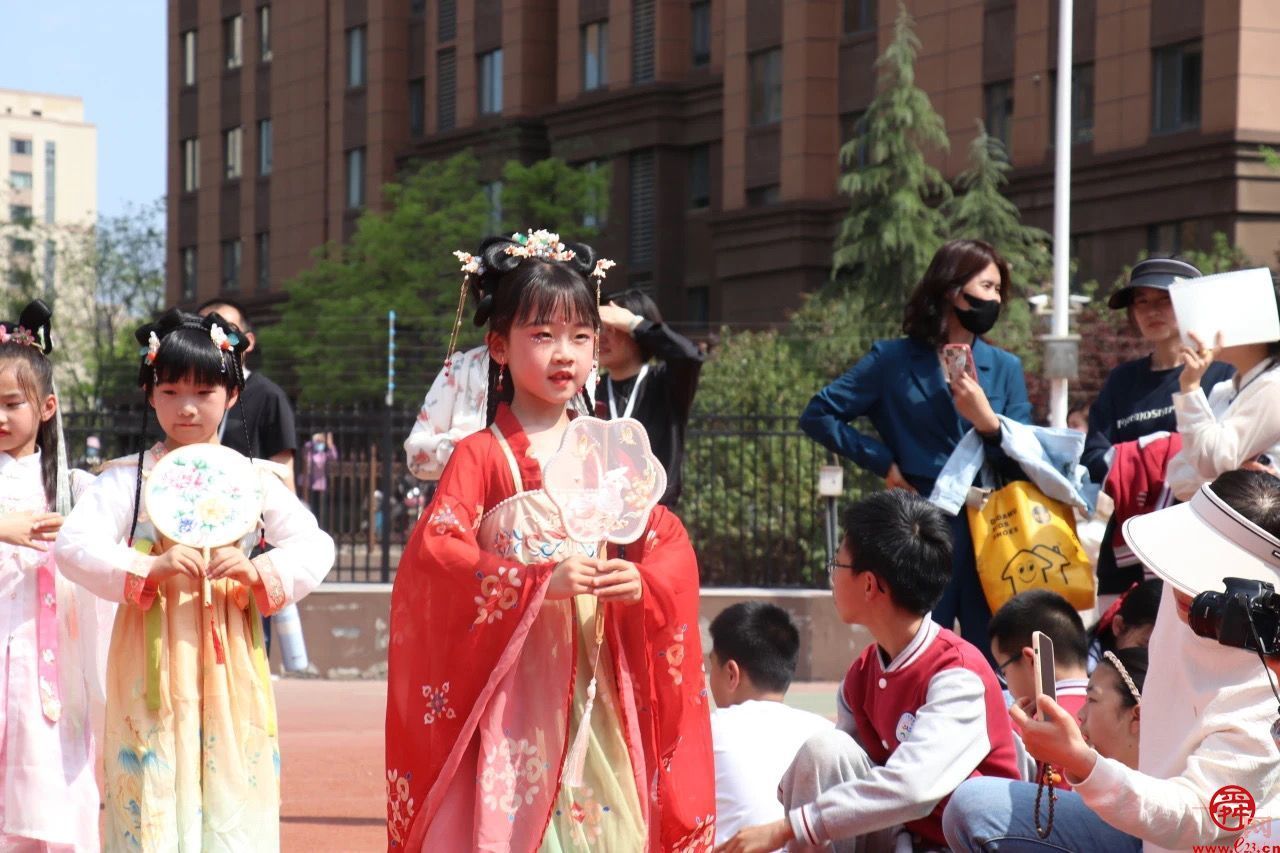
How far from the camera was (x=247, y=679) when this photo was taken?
490 cm

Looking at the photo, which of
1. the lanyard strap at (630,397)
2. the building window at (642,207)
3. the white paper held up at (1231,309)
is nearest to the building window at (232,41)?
the building window at (642,207)

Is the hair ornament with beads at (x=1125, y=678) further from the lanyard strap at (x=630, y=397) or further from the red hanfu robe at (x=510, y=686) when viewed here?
the lanyard strap at (x=630, y=397)

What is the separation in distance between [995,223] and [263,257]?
22861mm

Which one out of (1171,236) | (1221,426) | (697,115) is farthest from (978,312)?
(697,115)

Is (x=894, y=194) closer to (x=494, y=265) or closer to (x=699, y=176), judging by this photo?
(x=699, y=176)

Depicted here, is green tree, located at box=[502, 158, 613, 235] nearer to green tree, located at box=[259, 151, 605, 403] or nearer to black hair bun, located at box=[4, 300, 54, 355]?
green tree, located at box=[259, 151, 605, 403]

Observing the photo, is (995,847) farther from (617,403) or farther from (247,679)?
(617,403)

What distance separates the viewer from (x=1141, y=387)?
628 cm

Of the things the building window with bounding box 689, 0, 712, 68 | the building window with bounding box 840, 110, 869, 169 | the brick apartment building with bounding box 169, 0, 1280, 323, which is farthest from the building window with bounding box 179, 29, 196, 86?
the building window with bounding box 840, 110, 869, 169

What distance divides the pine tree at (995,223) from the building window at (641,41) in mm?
9413

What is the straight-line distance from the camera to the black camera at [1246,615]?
312cm

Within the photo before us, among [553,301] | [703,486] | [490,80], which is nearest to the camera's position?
[553,301]

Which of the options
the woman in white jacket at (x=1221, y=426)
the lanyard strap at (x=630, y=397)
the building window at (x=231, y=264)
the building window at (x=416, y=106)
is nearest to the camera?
the woman in white jacket at (x=1221, y=426)

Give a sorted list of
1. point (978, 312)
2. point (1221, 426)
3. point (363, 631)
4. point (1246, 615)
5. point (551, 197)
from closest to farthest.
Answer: point (1246, 615), point (1221, 426), point (978, 312), point (363, 631), point (551, 197)
